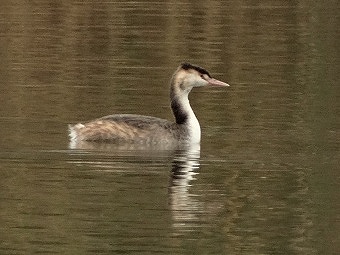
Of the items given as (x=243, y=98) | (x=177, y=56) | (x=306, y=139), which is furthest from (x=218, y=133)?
(x=177, y=56)

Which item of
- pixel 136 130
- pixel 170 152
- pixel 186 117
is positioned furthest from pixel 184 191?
pixel 186 117

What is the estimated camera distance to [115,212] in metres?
14.1

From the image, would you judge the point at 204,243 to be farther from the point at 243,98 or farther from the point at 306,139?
the point at 243,98

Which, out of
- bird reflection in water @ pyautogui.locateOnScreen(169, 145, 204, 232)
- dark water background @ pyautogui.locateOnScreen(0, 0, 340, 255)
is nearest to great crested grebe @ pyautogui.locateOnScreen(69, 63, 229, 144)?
dark water background @ pyautogui.locateOnScreen(0, 0, 340, 255)

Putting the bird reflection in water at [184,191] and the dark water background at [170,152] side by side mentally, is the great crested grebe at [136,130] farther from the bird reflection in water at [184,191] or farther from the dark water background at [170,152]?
the bird reflection in water at [184,191]

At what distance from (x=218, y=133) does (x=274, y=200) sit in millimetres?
3819

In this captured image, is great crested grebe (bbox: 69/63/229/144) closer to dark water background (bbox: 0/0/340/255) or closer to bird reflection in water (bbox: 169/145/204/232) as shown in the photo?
dark water background (bbox: 0/0/340/255)

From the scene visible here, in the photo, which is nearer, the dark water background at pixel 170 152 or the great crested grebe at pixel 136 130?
the dark water background at pixel 170 152

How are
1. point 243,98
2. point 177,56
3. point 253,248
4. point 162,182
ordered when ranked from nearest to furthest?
1. point 253,248
2. point 162,182
3. point 243,98
4. point 177,56

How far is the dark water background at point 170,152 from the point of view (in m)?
13.5

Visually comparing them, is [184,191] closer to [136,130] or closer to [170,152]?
[170,152]

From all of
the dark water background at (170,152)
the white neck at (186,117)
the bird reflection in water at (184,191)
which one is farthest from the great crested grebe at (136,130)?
the bird reflection in water at (184,191)

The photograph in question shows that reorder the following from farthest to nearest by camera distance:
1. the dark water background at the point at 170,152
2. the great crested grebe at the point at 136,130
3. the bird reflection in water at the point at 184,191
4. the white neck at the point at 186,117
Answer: the white neck at the point at 186,117, the great crested grebe at the point at 136,130, the bird reflection in water at the point at 184,191, the dark water background at the point at 170,152

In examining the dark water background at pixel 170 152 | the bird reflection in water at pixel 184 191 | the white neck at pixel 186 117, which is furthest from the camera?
the white neck at pixel 186 117
